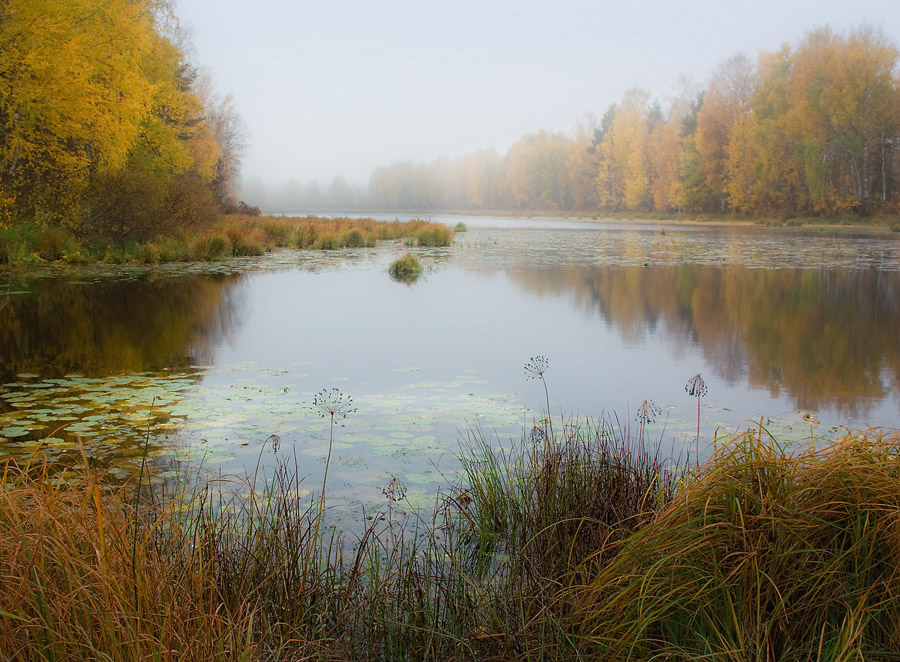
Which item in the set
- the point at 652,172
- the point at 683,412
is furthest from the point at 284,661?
the point at 652,172

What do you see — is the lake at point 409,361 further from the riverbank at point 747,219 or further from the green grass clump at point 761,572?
the riverbank at point 747,219

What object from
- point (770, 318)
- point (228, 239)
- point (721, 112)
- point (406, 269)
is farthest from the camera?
point (721, 112)

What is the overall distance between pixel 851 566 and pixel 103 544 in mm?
2446

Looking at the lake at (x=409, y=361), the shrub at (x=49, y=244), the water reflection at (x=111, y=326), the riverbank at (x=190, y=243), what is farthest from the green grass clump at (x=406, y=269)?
the shrub at (x=49, y=244)

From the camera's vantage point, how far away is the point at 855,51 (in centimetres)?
3734

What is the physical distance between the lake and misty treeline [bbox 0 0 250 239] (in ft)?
7.26

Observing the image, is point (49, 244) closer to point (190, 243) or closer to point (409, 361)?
point (190, 243)

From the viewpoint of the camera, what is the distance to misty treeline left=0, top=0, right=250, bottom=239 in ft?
49.6

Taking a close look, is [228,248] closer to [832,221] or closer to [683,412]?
[683,412]

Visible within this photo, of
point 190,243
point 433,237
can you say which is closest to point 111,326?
point 190,243

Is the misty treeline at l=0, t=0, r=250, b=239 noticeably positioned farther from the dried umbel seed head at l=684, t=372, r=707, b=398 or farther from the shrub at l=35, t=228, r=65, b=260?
Result: the dried umbel seed head at l=684, t=372, r=707, b=398

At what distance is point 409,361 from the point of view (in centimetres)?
831

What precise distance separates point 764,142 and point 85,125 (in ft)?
123

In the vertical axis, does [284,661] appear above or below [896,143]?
below
